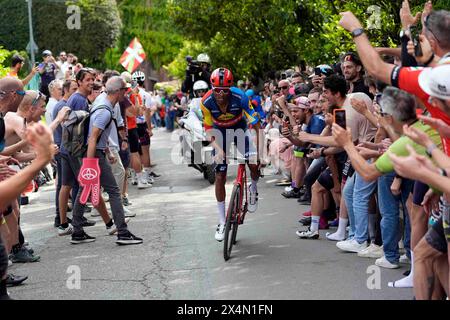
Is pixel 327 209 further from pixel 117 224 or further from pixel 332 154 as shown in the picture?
pixel 117 224

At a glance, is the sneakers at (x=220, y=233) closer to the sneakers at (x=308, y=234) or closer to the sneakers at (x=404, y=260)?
the sneakers at (x=308, y=234)

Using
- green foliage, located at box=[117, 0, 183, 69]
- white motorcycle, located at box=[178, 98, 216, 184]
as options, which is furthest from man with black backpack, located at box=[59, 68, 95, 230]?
green foliage, located at box=[117, 0, 183, 69]

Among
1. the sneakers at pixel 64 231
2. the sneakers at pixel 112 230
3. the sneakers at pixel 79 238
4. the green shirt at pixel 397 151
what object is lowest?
the sneakers at pixel 64 231

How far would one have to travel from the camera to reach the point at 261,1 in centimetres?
2028

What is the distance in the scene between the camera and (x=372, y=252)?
29.2 feet

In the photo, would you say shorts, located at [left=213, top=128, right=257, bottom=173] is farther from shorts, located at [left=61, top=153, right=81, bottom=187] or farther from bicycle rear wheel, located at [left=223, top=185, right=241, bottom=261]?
shorts, located at [left=61, top=153, right=81, bottom=187]

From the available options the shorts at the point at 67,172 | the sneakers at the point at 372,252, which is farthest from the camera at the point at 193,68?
the sneakers at the point at 372,252

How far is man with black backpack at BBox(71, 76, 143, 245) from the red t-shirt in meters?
5.08

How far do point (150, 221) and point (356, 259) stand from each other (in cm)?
396

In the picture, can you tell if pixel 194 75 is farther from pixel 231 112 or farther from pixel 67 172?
pixel 231 112

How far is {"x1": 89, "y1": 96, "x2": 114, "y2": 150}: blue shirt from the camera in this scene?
9.98 meters

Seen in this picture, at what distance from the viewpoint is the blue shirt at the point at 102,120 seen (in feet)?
32.8

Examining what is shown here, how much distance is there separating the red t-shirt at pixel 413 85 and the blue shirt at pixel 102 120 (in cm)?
506
